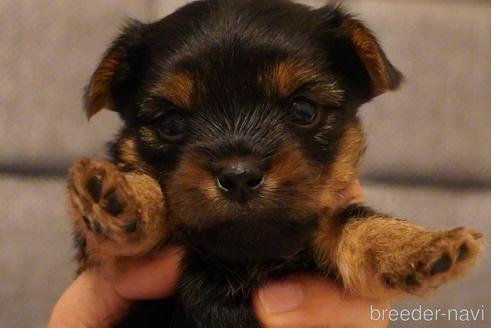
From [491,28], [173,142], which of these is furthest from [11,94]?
[491,28]

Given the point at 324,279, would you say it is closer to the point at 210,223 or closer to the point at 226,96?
the point at 210,223

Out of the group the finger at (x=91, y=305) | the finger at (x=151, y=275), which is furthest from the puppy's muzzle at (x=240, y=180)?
the finger at (x=91, y=305)

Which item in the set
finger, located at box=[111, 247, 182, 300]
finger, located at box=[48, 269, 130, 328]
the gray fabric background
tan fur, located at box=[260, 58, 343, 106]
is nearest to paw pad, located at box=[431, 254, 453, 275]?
tan fur, located at box=[260, 58, 343, 106]

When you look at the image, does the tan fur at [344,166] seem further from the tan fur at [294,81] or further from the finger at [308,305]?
the finger at [308,305]

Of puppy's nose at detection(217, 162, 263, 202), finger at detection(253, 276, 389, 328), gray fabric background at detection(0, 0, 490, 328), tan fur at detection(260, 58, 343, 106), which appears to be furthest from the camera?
gray fabric background at detection(0, 0, 490, 328)

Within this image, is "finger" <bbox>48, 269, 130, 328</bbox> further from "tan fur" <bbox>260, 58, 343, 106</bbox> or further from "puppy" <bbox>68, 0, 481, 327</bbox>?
"tan fur" <bbox>260, 58, 343, 106</bbox>

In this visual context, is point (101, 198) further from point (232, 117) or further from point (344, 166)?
point (344, 166)
